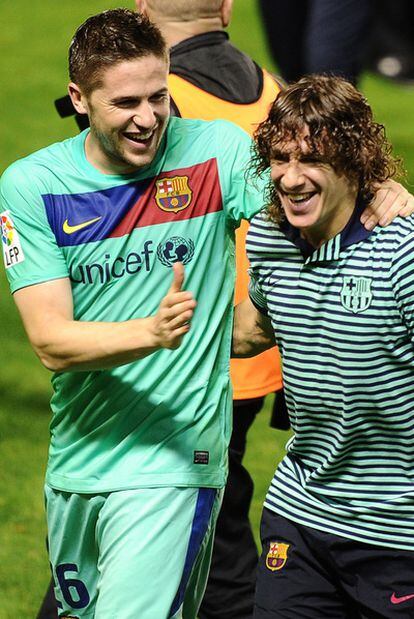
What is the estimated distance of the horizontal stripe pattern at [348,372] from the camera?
4.04 meters

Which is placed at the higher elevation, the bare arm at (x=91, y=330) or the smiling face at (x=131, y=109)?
the smiling face at (x=131, y=109)

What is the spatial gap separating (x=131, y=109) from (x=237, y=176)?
39 centimetres

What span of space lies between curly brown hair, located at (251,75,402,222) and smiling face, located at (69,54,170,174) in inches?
15.2

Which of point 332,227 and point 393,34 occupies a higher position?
point 393,34

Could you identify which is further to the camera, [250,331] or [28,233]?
[250,331]

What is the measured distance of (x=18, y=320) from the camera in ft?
31.4

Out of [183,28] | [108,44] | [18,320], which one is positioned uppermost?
[183,28]

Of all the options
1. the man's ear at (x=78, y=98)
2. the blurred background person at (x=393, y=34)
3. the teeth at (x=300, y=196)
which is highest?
the blurred background person at (x=393, y=34)

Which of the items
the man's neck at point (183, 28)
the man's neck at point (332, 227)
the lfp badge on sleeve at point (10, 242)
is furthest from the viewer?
the man's neck at point (183, 28)

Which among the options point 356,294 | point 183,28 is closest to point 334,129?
point 356,294

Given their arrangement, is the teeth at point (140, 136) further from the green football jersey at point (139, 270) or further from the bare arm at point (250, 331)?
the bare arm at point (250, 331)

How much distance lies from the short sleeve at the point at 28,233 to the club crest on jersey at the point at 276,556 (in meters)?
0.97

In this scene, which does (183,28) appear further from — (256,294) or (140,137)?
(256,294)

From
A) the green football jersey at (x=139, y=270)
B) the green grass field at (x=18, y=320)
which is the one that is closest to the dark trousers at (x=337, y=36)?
the green grass field at (x=18, y=320)
